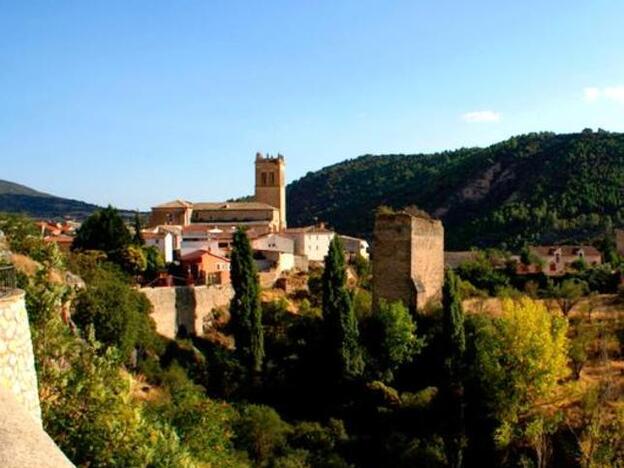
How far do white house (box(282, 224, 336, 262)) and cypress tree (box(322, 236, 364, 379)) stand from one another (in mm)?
22315

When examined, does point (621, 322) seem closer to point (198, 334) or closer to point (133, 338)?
point (198, 334)

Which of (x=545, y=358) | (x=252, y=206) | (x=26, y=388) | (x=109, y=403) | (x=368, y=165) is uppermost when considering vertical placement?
(x=368, y=165)

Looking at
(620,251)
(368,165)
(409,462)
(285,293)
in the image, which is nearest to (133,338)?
(409,462)

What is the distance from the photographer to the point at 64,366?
1116cm

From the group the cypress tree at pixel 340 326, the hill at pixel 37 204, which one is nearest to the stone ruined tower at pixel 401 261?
the cypress tree at pixel 340 326

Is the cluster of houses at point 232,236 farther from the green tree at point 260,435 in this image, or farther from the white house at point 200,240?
the green tree at point 260,435

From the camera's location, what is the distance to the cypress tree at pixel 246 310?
101 ft

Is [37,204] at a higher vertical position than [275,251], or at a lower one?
higher

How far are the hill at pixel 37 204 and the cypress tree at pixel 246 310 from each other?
314ft

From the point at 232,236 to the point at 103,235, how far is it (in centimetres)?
1083

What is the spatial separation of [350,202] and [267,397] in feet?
337

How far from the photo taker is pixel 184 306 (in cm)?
3325

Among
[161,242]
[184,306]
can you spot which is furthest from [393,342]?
[161,242]

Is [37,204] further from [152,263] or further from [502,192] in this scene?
[152,263]
